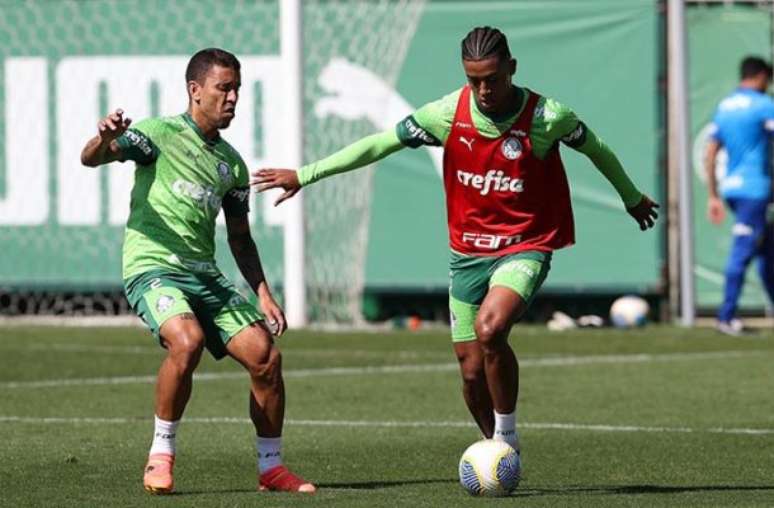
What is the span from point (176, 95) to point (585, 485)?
12019mm

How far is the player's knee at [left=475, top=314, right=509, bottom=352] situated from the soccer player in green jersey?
2.89 ft

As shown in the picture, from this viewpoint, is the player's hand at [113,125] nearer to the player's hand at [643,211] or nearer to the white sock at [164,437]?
the white sock at [164,437]

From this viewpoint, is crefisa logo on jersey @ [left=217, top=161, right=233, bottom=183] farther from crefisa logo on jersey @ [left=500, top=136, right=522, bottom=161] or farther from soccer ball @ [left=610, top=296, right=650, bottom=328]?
soccer ball @ [left=610, top=296, right=650, bottom=328]

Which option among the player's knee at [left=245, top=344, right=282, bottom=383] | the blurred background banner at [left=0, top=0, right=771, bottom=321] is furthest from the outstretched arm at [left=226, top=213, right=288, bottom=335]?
the blurred background banner at [left=0, top=0, right=771, bottom=321]

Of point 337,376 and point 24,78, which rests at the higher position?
point 24,78

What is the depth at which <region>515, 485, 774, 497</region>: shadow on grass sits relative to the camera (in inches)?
345

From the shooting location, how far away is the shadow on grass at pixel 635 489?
345 inches

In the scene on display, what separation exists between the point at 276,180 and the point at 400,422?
3285 mm

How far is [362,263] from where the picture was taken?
66.2ft

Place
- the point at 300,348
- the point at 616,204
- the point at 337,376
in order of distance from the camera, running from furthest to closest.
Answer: the point at 616,204 < the point at 300,348 < the point at 337,376

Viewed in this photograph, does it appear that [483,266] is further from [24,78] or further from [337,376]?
[24,78]

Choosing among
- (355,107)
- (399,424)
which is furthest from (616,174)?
(355,107)

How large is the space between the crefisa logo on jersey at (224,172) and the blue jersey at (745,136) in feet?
33.2

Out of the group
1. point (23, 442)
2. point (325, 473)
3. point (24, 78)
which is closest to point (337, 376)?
point (23, 442)
